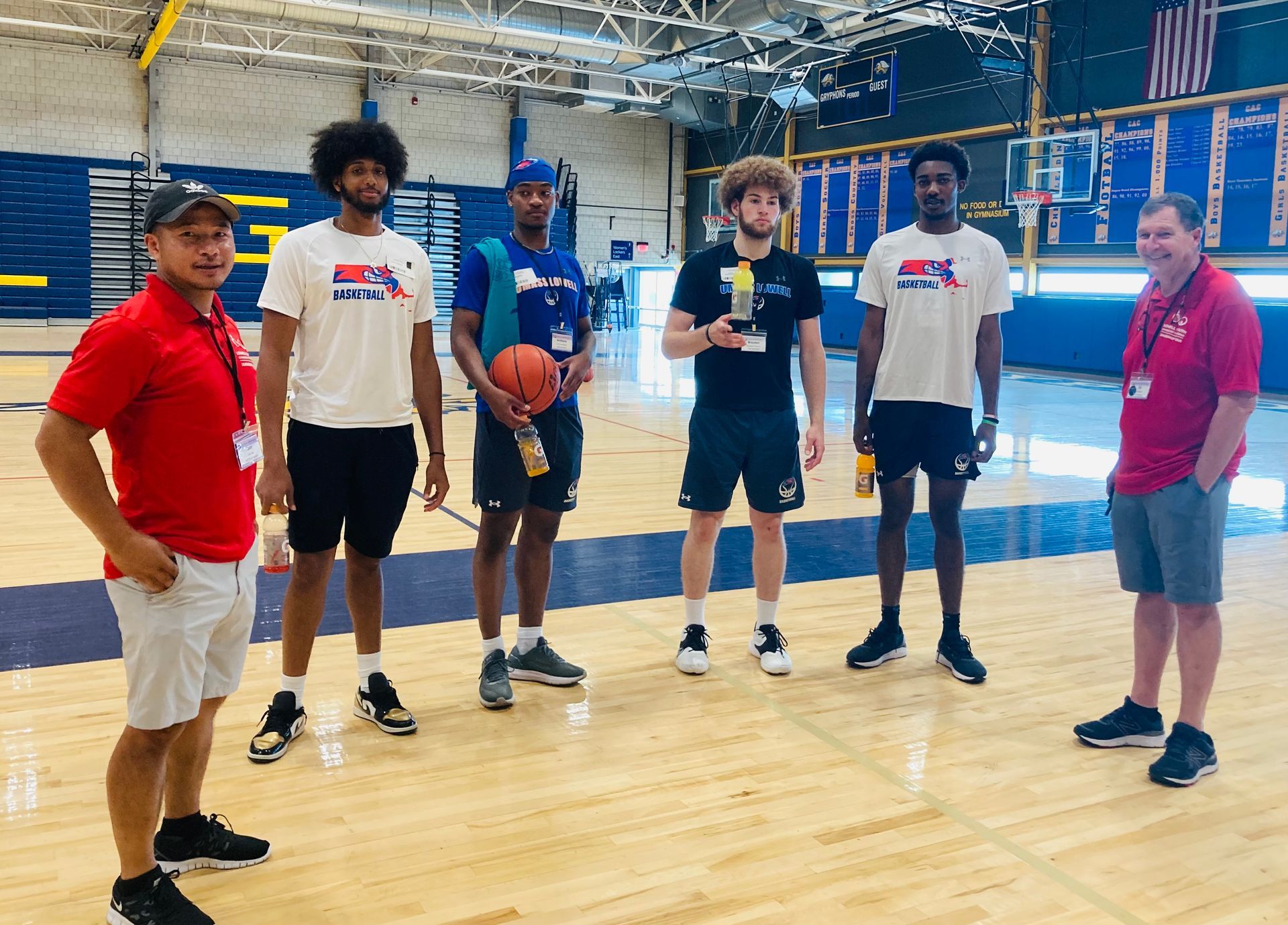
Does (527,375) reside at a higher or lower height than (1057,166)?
lower

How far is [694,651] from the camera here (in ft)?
11.6

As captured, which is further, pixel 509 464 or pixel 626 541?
pixel 626 541

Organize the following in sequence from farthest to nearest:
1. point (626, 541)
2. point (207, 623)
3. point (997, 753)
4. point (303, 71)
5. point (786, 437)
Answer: point (303, 71) < point (626, 541) < point (786, 437) < point (997, 753) < point (207, 623)

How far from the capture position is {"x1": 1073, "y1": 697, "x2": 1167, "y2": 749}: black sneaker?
296cm

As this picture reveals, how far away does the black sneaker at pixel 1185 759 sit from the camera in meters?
2.72

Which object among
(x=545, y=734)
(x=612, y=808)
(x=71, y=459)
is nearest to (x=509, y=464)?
(x=545, y=734)

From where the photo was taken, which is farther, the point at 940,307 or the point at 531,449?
the point at 940,307

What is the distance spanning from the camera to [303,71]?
2016 cm

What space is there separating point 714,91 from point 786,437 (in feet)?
62.7

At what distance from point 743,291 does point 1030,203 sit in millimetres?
12382

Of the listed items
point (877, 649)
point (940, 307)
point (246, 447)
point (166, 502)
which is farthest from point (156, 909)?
point (940, 307)

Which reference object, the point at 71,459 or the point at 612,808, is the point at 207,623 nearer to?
the point at 71,459

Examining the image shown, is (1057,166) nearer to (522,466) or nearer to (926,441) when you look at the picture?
(926,441)

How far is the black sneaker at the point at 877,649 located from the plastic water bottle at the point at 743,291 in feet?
4.01
